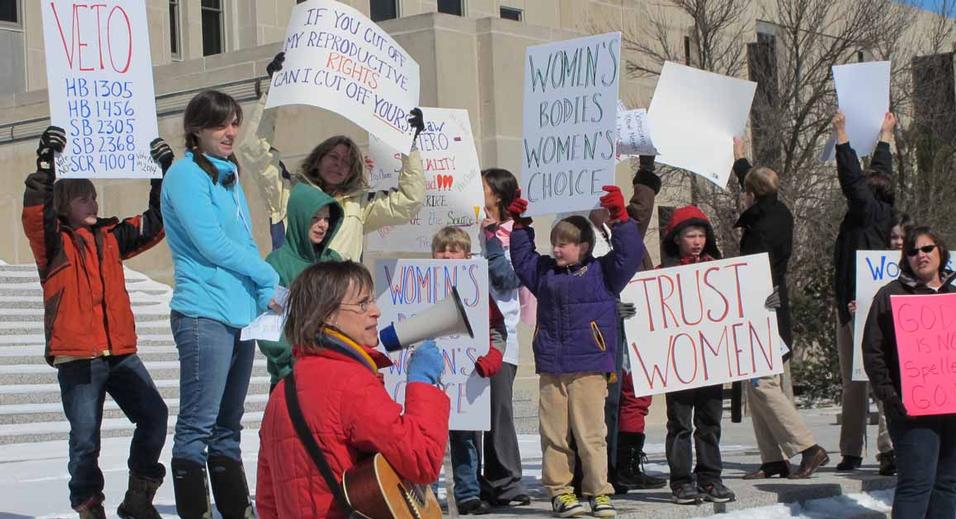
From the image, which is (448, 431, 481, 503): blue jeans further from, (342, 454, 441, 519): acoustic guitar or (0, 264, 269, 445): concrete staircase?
(0, 264, 269, 445): concrete staircase

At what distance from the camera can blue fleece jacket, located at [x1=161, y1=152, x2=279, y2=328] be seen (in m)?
6.55

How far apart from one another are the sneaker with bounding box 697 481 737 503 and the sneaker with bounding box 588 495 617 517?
30.1 inches

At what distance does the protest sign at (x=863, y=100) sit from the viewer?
31.8 feet

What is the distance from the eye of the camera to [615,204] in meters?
7.66

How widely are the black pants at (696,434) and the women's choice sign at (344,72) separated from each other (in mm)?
2068

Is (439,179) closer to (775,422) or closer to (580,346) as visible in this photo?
(580,346)

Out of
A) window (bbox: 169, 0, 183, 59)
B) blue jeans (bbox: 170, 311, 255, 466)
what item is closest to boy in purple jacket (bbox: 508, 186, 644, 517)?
blue jeans (bbox: 170, 311, 255, 466)

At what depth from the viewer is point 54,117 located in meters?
7.61

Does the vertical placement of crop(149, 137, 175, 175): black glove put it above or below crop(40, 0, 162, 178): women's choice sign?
below

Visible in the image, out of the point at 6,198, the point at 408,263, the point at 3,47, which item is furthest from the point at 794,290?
the point at 408,263

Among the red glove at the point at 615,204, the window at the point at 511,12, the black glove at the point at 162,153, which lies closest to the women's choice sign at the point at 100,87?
the black glove at the point at 162,153

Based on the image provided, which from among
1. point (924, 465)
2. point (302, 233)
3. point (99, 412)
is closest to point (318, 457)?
point (302, 233)

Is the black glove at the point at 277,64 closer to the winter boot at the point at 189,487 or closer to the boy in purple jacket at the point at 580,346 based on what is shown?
the boy in purple jacket at the point at 580,346

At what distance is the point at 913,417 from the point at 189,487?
3.45 metres
